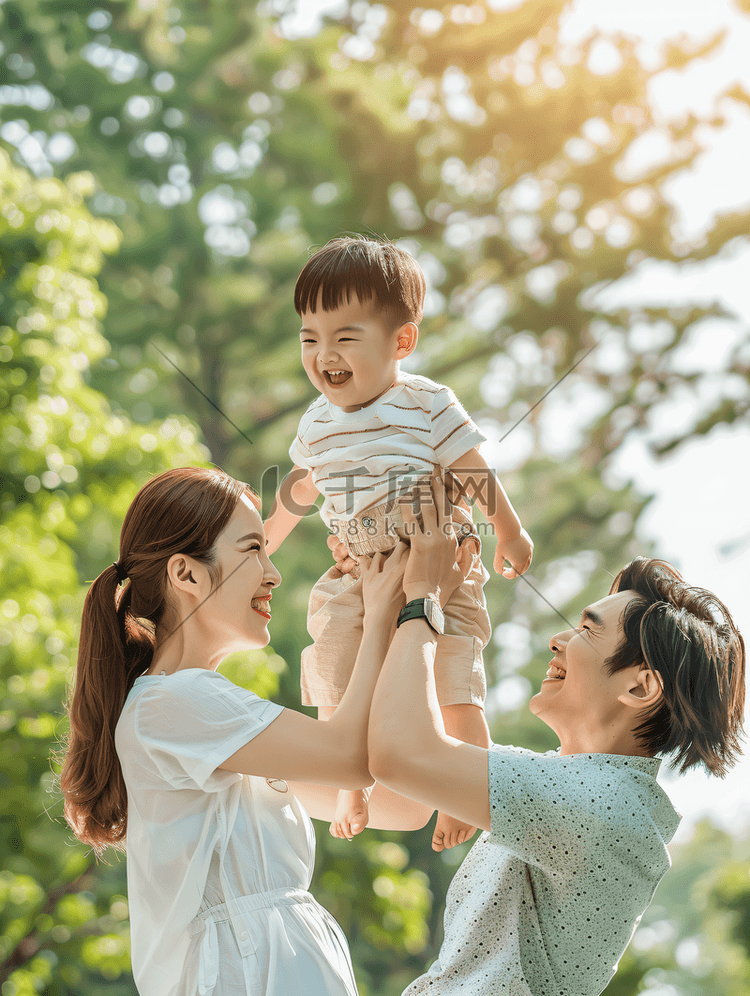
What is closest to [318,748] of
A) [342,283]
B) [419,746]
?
[419,746]

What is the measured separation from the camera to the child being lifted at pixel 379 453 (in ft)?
5.47

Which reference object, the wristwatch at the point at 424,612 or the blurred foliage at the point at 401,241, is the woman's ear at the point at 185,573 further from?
the blurred foliage at the point at 401,241

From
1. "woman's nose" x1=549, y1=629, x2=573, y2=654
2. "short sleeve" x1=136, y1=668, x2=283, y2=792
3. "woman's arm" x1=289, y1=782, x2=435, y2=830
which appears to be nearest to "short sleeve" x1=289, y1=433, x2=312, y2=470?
"short sleeve" x1=136, y1=668, x2=283, y2=792

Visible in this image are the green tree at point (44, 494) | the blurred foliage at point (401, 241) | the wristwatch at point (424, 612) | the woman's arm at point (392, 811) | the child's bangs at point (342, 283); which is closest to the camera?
the wristwatch at point (424, 612)

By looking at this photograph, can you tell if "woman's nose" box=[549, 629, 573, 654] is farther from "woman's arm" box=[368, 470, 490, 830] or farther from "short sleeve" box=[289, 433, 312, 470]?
"short sleeve" box=[289, 433, 312, 470]

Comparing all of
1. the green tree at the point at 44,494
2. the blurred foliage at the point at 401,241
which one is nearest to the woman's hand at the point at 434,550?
the green tree at the point at 44,494

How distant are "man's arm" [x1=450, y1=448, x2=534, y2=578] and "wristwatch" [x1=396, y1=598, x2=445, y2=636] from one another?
0.66 feet

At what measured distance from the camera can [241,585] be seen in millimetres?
1629

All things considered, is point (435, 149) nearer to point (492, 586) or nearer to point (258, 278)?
point (258, 278)

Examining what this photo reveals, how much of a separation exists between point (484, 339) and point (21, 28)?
185 inches

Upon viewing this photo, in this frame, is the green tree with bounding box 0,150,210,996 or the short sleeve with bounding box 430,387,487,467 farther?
the green tree with bounding box 0,150,210,996

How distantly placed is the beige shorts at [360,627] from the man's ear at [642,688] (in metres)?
0.28

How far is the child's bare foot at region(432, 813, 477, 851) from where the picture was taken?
171 centimetres

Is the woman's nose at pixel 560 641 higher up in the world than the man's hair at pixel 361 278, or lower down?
lower down
